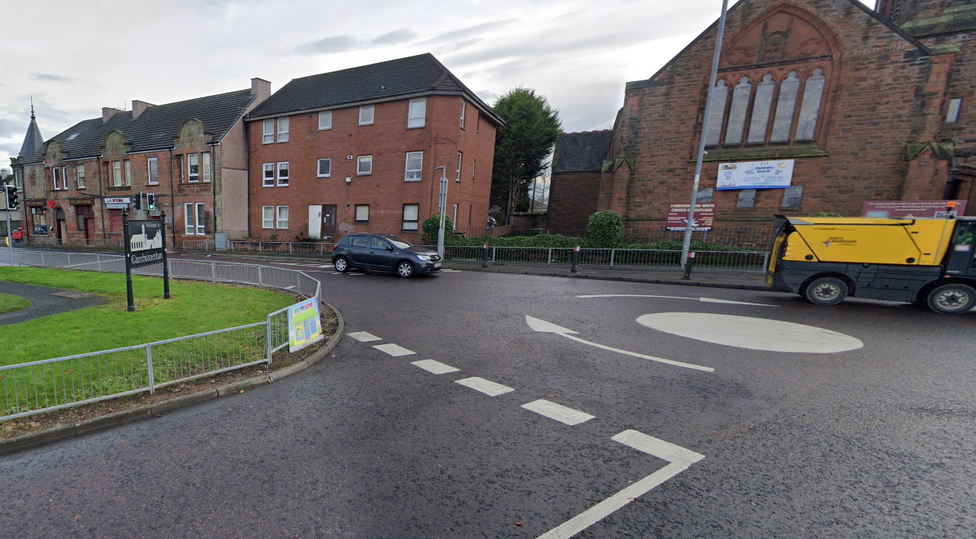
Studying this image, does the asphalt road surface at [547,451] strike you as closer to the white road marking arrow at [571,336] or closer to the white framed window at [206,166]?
the white road marking arrow at [571,336]

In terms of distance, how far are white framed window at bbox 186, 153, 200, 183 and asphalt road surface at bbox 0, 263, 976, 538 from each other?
2923cm

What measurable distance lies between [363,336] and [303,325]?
1.14 m

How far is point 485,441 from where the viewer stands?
3.55m

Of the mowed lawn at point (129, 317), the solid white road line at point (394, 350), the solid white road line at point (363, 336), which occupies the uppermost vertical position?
the solid white road line at point (394, 350)

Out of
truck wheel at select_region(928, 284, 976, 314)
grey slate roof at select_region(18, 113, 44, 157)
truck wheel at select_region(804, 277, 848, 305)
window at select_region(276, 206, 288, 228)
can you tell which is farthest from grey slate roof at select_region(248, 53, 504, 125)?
grey slate roof at select_region(18, 113, 44, 157)

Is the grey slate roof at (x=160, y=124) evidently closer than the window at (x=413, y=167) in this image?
No

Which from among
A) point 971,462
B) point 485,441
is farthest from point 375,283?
point 971,462

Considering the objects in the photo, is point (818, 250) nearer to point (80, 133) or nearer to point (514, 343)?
point (514, 343)

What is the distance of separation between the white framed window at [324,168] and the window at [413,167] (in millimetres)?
6181

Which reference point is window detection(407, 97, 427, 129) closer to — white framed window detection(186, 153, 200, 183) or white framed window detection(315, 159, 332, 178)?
white framed window detection(315, 159, 332, 178)

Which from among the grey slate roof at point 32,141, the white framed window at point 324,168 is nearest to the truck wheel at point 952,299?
the white framed window at point 324,168

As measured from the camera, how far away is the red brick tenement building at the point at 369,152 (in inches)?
849

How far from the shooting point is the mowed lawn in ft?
18.0

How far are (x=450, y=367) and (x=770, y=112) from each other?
76.5ft
